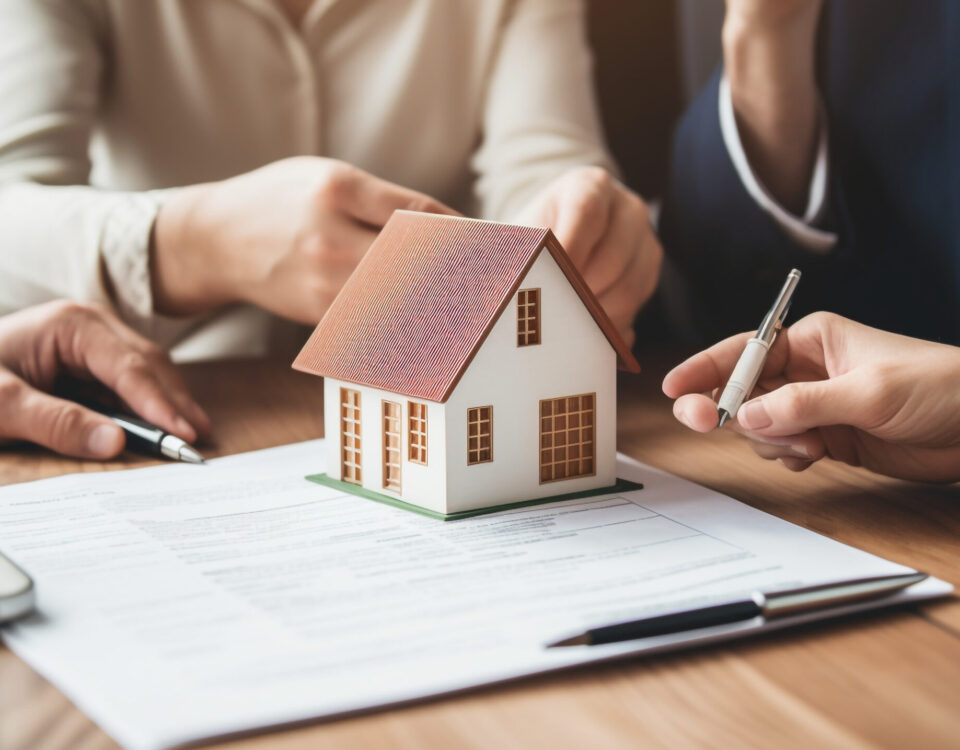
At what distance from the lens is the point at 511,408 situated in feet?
2.35

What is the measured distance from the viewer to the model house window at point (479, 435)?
2.29 feet

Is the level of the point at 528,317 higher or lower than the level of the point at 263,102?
lower

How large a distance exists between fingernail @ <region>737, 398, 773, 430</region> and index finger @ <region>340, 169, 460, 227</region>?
1.20ft

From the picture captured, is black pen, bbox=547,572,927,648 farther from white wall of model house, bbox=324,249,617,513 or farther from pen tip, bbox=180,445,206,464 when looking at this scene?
pen tip, bbox=180,445,206,464

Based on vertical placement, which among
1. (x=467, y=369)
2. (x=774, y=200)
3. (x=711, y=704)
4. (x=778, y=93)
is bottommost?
(x=711, y=704)

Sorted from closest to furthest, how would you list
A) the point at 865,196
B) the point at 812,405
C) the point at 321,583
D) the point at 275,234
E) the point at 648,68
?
the point at 321,583 < the point at 812,405 < the point at 275,234 < the point at 865,196 < the point at 648,68

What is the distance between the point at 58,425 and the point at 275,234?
0.95 ft

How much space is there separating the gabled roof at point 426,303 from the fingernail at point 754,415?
9cm

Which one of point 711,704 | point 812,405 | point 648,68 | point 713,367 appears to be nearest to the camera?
point 711,704

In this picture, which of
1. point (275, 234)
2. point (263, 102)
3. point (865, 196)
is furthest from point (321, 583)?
point (865, 196)

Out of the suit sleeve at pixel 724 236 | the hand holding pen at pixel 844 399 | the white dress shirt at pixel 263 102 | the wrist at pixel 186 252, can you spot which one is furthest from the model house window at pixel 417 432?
the suit sleeve at pixel 724 236

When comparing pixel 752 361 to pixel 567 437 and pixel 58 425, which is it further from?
pixel 58 425

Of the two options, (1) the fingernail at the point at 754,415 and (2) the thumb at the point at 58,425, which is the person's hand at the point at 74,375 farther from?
(1) the fingernail at the point at 754,415

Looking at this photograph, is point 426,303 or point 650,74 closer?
point 426,303
